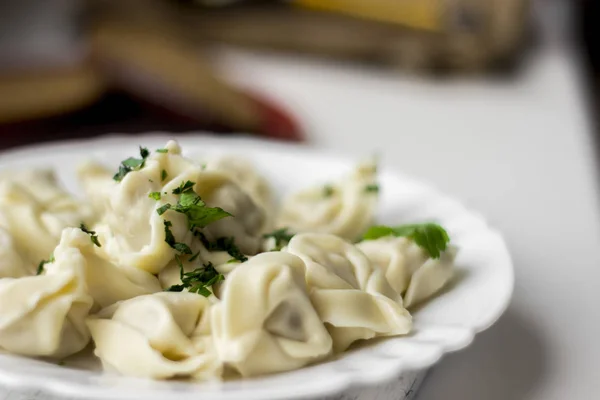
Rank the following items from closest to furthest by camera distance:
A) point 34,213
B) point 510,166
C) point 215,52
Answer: point 34,213
point 510,166
point 215,52

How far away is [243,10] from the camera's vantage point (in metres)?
4.91

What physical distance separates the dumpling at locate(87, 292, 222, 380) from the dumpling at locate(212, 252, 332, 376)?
0.05 meters

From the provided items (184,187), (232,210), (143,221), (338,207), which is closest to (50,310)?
(143,221)

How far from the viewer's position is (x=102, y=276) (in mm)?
1684

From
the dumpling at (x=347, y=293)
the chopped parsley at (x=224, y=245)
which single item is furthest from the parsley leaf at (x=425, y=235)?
the chopped parsley at (x=224, y=245)

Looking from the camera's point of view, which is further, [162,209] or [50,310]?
[162,209]

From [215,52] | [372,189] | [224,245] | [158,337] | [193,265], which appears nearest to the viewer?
[158,337]

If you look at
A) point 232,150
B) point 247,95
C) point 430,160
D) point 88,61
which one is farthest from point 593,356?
point 88,61

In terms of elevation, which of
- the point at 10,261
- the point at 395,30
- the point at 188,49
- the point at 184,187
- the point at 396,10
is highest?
the point at 396,10

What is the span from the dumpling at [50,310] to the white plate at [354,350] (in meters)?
0.04

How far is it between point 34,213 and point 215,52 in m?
3.06

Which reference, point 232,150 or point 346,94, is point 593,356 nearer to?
point 232,150

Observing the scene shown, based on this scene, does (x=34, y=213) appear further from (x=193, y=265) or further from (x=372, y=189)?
(x=372, y=189)

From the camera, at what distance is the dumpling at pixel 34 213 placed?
1937 mm
